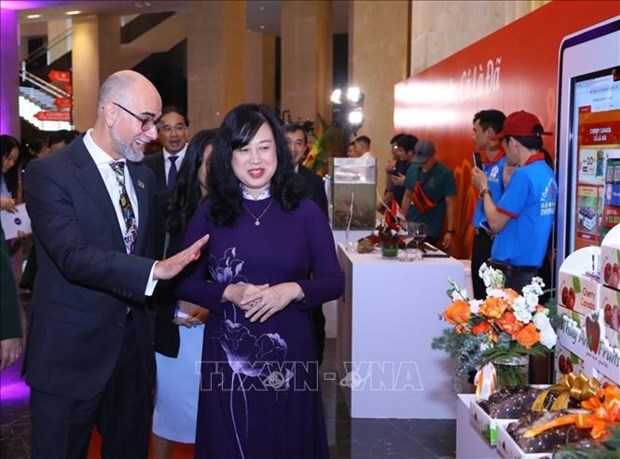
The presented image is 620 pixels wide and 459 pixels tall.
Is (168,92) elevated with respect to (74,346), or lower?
elevated

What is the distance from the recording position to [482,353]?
238cm

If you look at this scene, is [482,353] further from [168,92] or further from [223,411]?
[168,92]

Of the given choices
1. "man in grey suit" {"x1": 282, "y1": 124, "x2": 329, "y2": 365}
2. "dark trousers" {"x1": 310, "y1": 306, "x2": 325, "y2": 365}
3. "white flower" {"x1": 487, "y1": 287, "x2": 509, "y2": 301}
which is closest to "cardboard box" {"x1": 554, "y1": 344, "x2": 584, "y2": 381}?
"white flower" {"x1": 487, "y1": 287, "x2": 509, "y2": 301}

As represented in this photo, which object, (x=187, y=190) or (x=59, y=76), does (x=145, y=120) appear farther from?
(x=59, y=76)

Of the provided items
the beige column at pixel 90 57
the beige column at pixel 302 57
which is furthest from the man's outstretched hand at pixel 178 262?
the beige column at pixel 90 57

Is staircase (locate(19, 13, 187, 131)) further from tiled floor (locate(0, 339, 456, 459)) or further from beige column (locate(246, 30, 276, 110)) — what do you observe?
tiled floor (locate(0, 339, 456, 459))

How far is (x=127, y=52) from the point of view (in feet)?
79.5

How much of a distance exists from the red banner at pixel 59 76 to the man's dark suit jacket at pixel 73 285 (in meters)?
22.6

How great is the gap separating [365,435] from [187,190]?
1887 mm

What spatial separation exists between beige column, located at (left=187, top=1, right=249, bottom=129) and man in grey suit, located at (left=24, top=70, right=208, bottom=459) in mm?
14307

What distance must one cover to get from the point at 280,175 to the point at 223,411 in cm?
78

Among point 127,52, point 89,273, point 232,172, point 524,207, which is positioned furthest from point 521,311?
point 127,52

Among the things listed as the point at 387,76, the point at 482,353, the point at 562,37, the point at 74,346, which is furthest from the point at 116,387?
the point at 387,76

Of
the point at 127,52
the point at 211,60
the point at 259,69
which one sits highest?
the point at 127,52
